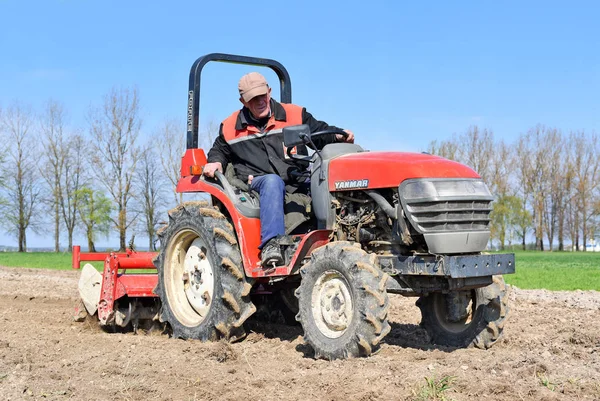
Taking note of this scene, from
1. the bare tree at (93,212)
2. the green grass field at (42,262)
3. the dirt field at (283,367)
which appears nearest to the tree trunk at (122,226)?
the bare tree at (93,212)

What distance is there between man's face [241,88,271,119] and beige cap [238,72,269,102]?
6cm

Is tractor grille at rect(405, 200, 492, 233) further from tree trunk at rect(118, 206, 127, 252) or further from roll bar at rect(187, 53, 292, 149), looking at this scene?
tree trunk at rect(118, 206, 127, 252)

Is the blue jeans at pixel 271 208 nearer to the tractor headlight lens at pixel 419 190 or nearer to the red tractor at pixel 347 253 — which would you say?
the red tractor at pixel 347 253

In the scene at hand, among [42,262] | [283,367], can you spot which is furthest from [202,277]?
[42,262]

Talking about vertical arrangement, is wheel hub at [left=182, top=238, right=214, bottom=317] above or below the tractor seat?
below

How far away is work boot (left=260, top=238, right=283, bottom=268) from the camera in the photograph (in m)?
5.99

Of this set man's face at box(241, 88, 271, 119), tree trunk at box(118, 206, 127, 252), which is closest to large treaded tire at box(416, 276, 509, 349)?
man's face at box(241, 88, 271, 119)

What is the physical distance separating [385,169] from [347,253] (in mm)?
702

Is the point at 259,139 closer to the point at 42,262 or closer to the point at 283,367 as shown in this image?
the point at 283,367

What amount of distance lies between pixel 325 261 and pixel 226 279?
121 centimetres

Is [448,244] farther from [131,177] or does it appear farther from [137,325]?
[131,177]

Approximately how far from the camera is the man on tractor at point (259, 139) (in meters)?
6.48

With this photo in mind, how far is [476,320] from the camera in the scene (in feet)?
19.3

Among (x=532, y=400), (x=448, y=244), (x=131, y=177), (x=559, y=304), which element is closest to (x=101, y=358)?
(x=448, y=244)
